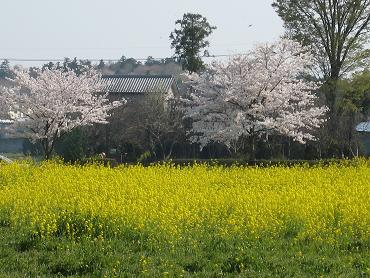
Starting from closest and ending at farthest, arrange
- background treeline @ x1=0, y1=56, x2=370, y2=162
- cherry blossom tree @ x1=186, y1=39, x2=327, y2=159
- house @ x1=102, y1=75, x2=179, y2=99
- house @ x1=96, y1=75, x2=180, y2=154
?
cherry blossom tree @ x1=186, y1=39, x2=327, y2=159
background treeline @ x1=0, y1=56, x2=370, y2=162
house @ x1=96, y1=75, x2=180, y2=154
house @ x1=102, y1=75, x2=179, y2=99

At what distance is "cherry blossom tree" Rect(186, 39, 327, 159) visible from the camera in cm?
2844

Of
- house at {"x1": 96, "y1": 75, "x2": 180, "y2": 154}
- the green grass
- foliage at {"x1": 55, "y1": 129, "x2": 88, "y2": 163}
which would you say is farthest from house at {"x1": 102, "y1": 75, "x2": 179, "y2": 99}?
the green grass

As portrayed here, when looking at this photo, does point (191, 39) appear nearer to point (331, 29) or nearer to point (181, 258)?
point (331, 29)

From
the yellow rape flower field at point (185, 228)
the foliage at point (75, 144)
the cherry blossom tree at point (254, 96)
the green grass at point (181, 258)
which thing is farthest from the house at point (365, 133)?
the green grass at point (181, 258)

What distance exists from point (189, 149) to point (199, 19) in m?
11.0

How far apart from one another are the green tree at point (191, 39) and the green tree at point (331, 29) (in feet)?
32.8

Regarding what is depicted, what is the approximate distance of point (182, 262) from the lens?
865 centimetres

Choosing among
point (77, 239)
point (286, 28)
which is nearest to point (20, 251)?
point (77, 239)

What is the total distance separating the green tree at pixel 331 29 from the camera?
3497cm

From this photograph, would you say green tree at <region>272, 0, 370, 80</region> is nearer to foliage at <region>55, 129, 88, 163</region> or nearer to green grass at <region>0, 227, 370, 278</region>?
foliage at <region>55, 129, 88, 163</region>

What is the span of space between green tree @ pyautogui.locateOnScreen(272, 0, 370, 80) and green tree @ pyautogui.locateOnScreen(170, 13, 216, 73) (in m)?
9.99

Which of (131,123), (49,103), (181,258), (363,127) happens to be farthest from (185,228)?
(363,127)

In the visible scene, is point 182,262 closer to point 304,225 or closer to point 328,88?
point 304,225

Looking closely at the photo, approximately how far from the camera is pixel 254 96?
28672mm
